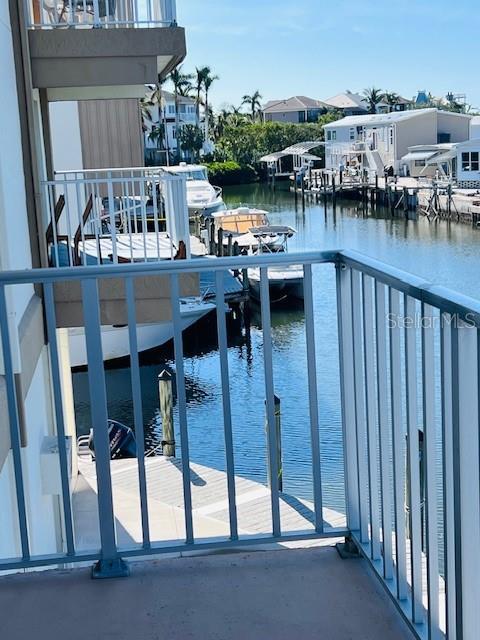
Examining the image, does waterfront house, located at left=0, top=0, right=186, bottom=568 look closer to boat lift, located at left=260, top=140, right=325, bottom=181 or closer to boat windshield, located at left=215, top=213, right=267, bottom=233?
boat windshield, located at left=215, top=213, right=267, bottom=233

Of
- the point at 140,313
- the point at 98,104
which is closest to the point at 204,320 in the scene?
the point at 98,104

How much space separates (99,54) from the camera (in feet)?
25.8

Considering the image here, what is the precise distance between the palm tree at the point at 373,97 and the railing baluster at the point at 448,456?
8386 centimetres

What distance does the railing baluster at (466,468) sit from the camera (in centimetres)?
169

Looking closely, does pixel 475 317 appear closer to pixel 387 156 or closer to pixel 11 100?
pixel 11 100

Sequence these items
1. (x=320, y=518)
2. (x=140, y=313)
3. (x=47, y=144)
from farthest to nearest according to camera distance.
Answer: (x=47, y=144)
(x=140, y=313)
(x=320, y=518)

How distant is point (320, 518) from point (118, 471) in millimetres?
7224

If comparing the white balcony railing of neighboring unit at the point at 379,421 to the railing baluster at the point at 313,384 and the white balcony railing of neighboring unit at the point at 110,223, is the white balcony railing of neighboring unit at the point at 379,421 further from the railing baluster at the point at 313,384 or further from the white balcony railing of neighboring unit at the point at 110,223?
the white balcony railing of neighboring unit at the point at 110,223

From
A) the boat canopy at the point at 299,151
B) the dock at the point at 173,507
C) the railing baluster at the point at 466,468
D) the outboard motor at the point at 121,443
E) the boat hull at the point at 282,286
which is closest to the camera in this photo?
the railing baluster at the point at 466,468

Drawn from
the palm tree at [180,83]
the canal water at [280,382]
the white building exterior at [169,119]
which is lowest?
the canal water at [280,382]

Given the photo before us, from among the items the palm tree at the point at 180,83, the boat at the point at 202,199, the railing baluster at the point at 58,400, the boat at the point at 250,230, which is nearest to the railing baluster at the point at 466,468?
the railing baluster at the point at 58,400

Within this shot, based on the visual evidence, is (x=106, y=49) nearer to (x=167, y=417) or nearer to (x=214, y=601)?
(x=167, y=417)

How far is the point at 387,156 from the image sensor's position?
51969 mm

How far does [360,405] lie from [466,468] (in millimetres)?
809
